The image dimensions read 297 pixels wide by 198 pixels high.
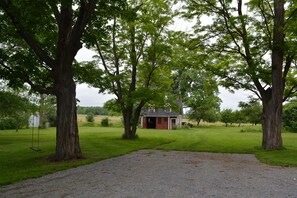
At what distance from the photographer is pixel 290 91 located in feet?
57.7

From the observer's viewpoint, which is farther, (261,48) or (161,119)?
(161,119)

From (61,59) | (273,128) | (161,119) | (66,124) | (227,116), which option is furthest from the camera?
(227,116)

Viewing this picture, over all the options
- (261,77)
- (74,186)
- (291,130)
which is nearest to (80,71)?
(261,77)

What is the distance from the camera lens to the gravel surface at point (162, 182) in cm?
669

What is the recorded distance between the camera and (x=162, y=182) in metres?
7.89

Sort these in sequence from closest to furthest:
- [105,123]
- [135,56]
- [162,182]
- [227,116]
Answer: [162,182]
[135,56]
[105,123]
[227,116]

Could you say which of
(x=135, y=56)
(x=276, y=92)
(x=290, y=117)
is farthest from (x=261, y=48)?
(x=290, y=117)

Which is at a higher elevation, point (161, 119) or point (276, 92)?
point (276, 92)

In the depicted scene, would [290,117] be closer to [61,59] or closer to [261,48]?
[261,48]

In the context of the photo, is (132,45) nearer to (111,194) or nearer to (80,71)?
(80,71)

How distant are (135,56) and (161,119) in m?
25.5

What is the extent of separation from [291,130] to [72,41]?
3604 centimetres

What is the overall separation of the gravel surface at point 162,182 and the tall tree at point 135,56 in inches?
495

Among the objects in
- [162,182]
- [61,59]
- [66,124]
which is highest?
[61,59]
